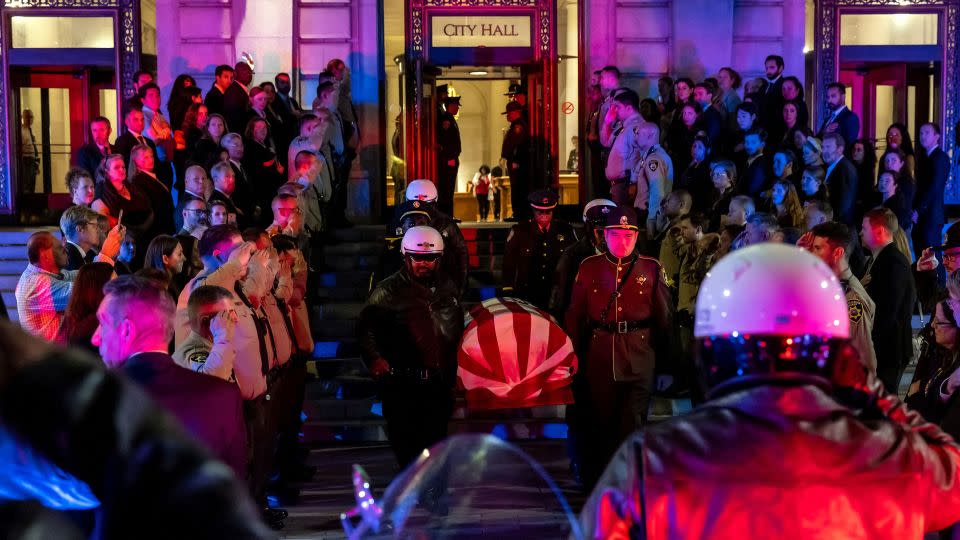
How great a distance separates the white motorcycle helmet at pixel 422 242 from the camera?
26.8ft

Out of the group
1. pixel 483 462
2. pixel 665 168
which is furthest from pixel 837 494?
pixel 665 168

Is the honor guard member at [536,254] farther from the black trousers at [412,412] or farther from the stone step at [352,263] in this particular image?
the stone step at [352,263]

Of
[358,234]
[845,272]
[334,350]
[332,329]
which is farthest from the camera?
[358,234]

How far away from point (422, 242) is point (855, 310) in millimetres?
2927

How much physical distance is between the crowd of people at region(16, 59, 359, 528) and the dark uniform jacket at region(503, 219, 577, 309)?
1967 mm

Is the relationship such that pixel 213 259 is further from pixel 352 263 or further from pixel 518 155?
pixel 518 155

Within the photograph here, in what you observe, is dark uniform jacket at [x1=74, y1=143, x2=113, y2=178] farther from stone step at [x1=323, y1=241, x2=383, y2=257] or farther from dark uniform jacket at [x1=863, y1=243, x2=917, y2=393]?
dark uniform jacket at [x1=863, y1=243, x2=917, y2=393]

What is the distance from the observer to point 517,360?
8.74 metres

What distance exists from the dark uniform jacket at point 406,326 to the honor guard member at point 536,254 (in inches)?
105

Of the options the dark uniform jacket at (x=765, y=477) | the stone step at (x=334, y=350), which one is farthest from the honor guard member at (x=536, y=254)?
the dark uniform jacket at (x=765, y=477)

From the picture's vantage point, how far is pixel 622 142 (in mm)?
13695

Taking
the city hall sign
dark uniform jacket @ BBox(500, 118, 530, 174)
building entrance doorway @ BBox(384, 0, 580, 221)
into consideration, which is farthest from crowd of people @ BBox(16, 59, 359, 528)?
dark uniform jacket @ BBox(500, 118, 530, 174)

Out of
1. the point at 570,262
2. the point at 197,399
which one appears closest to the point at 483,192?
the point at 570,262

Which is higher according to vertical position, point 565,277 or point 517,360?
point 565,277
